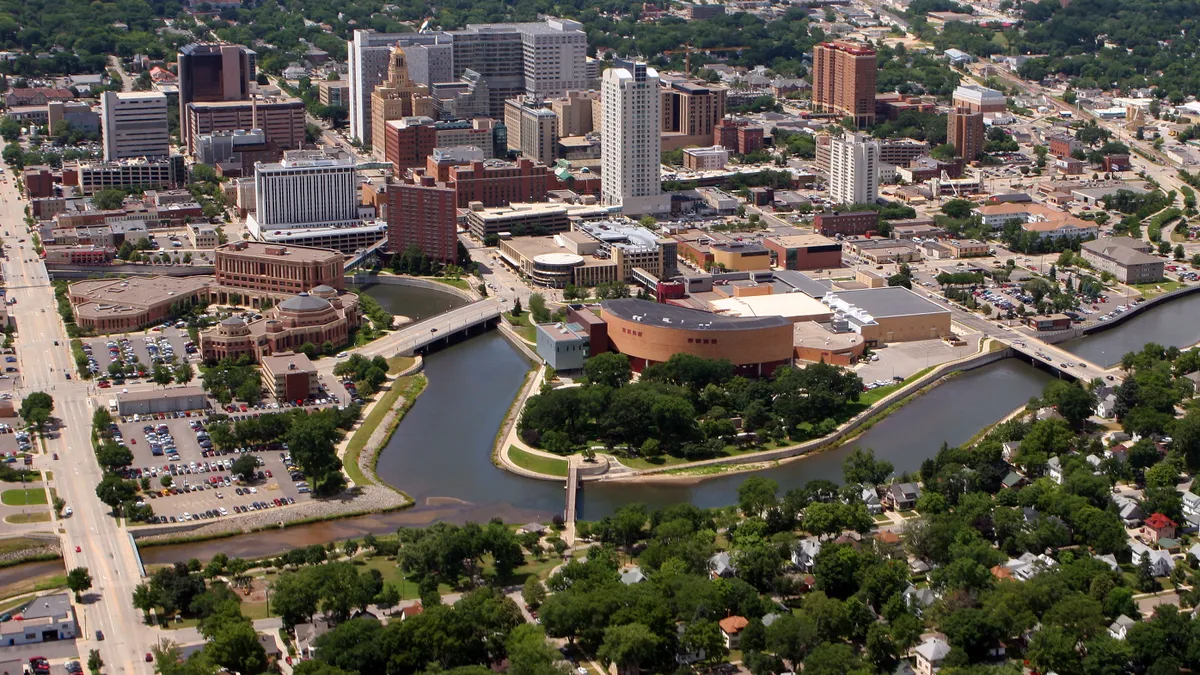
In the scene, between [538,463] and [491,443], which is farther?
[491,443]

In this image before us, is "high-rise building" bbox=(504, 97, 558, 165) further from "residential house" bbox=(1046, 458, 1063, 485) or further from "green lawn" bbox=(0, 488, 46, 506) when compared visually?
"green lawn" bbox=(0, 488, 46, 506)

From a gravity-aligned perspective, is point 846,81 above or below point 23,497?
above

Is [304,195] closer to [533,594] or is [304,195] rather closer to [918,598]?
[533,594]

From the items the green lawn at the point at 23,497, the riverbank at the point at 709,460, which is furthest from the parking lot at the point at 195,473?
the riverbank at the point at 709,460

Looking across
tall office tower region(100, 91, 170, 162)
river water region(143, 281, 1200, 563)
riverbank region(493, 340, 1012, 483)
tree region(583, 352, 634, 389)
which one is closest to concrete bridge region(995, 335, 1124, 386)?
river water region(143, 281, 1200, 563)

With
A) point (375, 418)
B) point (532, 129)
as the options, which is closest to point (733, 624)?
point (375, 418)

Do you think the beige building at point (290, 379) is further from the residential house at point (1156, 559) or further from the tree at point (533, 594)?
the residential house at point (1156, 559)
